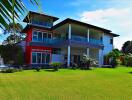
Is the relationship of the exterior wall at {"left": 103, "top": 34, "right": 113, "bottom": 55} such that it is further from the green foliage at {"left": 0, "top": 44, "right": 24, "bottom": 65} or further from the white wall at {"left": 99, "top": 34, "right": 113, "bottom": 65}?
the green foliage at {"left": 0, "top": 44, "right": 24, "bottom": 65}

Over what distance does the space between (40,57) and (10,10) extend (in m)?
35.4

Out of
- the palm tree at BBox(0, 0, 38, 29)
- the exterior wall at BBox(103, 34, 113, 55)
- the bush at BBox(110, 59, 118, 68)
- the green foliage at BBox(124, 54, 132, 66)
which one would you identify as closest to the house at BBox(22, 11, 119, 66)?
the bush at BBox(110, 59, 118, 68)

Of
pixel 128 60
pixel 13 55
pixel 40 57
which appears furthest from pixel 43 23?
pixel 128 60

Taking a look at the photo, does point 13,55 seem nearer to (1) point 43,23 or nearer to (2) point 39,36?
(2) point 39,36

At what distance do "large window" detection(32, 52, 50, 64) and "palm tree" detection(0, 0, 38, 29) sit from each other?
114 feet

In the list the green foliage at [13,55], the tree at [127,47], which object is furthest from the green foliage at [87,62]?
the tree at [127,47]

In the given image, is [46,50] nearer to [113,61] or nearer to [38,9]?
[113,61]

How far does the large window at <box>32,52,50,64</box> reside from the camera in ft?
118

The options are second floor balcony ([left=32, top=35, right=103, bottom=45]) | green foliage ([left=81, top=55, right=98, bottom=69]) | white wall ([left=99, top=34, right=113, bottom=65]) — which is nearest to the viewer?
green foliage ([left=81, top=55, right=98, bottom=69])

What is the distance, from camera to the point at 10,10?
1265mm

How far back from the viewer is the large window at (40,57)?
118 ft

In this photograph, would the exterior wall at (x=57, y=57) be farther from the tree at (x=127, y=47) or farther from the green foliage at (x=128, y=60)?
the tree at (x=127, y=47)

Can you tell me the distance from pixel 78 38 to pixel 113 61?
6411 millimetres

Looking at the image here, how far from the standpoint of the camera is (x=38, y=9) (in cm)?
131
